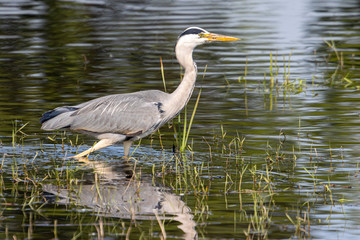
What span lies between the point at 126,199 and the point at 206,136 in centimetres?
294

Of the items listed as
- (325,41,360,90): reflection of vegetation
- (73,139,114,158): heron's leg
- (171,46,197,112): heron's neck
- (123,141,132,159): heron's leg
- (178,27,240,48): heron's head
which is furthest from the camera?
Result: (325,41,360,90): reflection of vegetation

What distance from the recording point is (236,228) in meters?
6.30

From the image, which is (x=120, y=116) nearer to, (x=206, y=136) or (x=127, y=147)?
(x=127, y=147)

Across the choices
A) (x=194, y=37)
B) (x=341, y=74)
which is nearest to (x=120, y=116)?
(x=194, y=37)

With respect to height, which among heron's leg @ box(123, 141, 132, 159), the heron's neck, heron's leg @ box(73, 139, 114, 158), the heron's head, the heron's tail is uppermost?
the heron's head

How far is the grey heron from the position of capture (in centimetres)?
888

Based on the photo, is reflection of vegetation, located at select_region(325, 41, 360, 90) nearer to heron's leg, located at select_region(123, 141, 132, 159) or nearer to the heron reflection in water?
heron's leg, located at select_region(123, 141, 132, 159)

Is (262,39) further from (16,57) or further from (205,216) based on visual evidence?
(205,216)

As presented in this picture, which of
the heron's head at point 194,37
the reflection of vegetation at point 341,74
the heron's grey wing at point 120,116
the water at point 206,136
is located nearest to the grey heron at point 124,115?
the heron's grey wing at point 120,116

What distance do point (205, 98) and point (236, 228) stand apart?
20.7 feet

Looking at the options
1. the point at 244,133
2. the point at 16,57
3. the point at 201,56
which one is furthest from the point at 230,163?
the point at 16,57

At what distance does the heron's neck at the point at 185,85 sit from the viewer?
8.99m

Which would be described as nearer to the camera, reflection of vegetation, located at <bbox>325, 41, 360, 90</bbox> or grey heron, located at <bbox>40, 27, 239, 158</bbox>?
grey heron, located at <bbox>40, 27, 239, 158</bbox>

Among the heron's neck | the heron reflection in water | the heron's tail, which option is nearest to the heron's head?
the heron's neck
